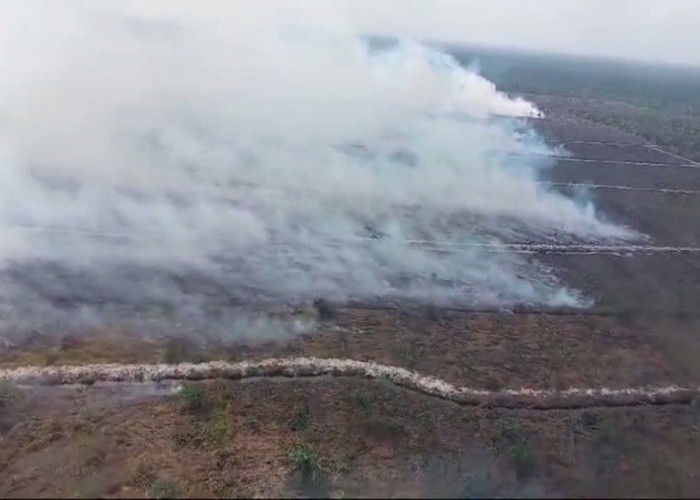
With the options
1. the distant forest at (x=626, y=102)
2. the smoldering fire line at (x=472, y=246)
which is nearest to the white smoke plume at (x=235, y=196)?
the smoldering fire line at (x=472, y=246)

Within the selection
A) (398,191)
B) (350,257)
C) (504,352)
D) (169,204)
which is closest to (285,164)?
(398,191)

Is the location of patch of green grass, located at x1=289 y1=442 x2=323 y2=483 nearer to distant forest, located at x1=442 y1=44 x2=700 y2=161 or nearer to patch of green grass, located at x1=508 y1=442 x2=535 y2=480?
patch of green grass, located at x1=508 y1=442 x2=535 y2=480

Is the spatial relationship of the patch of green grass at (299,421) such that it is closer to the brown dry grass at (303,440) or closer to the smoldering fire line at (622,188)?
the brown dry grass at (303,440)

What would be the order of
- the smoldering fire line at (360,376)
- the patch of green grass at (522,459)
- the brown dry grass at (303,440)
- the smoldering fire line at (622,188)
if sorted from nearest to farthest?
the patch of green grass at (522,459)
the brown dry grass at (303,440)
the smoldering fire line at (360,376)
the smoldering fire line at (622,188)

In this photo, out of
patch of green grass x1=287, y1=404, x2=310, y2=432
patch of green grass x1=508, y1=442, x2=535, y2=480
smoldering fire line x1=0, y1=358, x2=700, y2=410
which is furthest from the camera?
smoldering fire line x1=0, y1=358, x2=700, y2=410

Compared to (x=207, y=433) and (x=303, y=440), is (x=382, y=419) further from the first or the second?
(x=207, y=433)

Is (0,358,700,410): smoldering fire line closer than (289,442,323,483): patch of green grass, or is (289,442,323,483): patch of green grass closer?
(289,442,323,483): patch of green grass

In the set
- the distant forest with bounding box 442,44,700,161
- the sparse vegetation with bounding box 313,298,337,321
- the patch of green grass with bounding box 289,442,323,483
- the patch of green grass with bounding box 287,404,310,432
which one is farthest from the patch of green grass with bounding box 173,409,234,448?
the distant forest with bounding box 442,44,700,161

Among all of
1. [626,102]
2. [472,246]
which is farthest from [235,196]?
[626,102]

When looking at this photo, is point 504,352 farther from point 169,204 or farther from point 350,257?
point 169,204

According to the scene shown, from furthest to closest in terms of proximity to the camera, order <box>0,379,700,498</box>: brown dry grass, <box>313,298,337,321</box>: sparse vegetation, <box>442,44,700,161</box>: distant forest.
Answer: <box>442,44,700,161</box>: distant forest < <box>313,298,337,321</box>: sparse vegetation < <box>0,379,700,498</box>: brown dry grass
